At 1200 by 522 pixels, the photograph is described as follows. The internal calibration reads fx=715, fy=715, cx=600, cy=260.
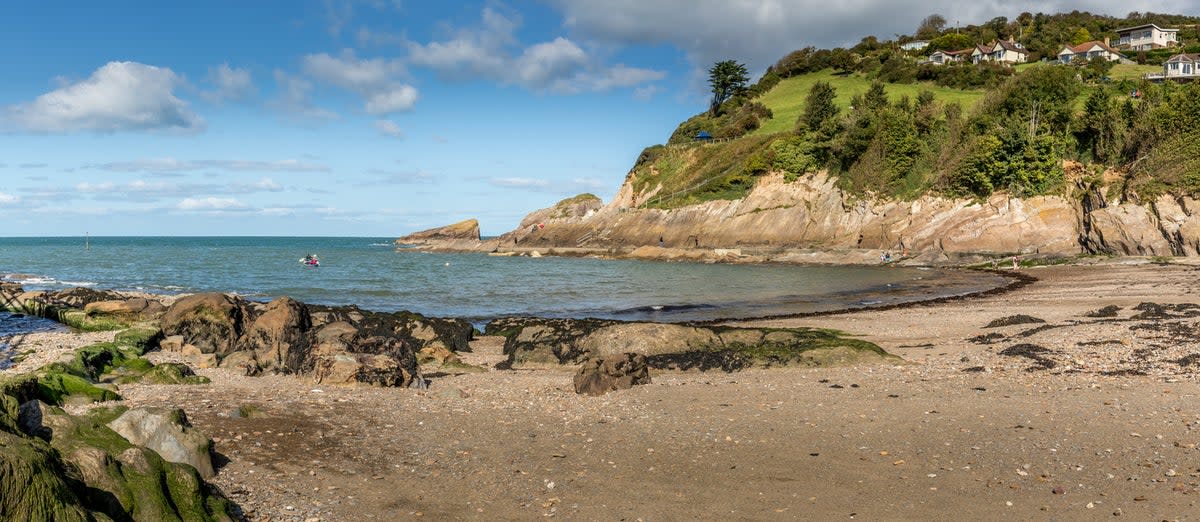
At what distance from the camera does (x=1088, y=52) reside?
102 m

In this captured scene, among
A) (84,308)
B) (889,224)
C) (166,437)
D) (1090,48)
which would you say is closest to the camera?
(166,437)

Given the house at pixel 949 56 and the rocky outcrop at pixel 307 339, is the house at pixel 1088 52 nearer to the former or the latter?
the house at pixel 949 56

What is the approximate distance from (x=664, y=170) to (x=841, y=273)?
149ft

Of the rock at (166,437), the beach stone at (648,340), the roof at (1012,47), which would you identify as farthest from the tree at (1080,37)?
the rock at (166,437)

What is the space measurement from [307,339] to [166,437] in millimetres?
10151

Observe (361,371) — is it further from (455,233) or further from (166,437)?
(455,233)

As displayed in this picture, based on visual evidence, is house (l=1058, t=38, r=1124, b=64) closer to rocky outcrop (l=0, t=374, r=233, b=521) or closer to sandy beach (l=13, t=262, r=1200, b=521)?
sandy beach (l=13, t=262, r=1200, b=521)

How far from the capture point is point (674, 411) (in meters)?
12.2

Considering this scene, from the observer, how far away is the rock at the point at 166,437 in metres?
8.04

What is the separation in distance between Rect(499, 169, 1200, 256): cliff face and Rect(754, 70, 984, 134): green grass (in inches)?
779

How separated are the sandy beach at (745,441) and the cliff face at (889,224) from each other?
4502cm

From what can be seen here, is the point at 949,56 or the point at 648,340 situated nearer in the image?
the point at 648,340

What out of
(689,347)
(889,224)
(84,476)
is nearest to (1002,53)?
(889,224)

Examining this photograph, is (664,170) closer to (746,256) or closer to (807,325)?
(746,256)
